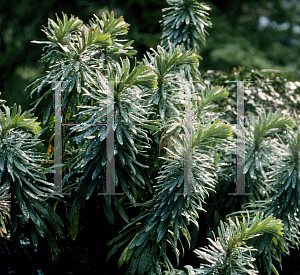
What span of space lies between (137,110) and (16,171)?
518 mm

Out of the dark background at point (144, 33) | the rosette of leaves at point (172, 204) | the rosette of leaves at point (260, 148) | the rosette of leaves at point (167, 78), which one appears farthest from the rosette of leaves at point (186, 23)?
the dark background at point (144, 33)

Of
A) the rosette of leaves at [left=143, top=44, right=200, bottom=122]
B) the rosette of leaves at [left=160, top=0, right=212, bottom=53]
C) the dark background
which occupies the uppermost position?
the dark background

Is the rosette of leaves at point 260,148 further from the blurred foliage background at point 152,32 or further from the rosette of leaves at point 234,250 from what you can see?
the blurred foliage background at point 152,32

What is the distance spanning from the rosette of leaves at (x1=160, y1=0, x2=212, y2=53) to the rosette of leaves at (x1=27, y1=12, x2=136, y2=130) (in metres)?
0.36

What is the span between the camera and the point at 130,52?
1.57 m

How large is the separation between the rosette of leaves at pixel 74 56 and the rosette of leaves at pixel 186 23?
36cm

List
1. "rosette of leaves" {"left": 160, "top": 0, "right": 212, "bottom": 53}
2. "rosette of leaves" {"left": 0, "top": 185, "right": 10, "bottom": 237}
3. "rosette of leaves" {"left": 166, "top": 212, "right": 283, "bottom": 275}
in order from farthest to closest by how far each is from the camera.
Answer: "rosette of leaves" {"left": 160, "top": 0, "right": 212, "bottom": 53}
"rosette of leaves" {"left": 0, "top": 185, "right": 10, "bottom": 237}
"rosette of leaves" {"left": 166, "top": 212, "right": 283, "bottom": 275}

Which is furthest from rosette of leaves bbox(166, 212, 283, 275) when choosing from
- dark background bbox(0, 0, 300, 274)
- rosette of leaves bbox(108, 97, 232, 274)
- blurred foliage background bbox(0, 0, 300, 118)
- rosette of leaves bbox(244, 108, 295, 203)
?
blurred foliage background bbox(0, 0, 300, 118)

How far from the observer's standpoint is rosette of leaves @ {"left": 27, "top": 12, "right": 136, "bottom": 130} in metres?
1.33

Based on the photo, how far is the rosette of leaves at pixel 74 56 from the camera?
133cm

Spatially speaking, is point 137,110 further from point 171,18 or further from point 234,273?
point 171,18

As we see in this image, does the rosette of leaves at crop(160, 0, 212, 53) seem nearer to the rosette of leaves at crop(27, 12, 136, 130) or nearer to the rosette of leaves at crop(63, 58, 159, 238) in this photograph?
the rosette of leaves at crop(27, 12, 136, 130)

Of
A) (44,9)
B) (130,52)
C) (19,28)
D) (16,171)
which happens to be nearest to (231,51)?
(44,9)

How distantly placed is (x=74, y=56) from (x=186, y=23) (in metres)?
0.69
